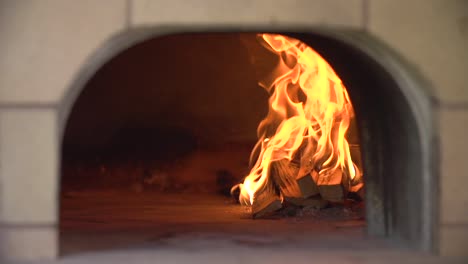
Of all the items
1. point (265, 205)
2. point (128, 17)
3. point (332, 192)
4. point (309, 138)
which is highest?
point (128, 17)

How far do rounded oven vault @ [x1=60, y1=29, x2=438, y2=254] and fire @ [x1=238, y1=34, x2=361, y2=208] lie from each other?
4.61 ft

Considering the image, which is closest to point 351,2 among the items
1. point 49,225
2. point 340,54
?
point 340,54

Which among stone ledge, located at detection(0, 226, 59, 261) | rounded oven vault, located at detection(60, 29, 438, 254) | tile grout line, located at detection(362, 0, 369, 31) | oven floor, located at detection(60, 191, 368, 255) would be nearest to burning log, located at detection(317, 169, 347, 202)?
oven floor, located at detection(60, 191, 368, 255)

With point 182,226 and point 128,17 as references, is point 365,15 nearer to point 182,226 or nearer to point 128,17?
point 128,17

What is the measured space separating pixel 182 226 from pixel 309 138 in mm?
2046

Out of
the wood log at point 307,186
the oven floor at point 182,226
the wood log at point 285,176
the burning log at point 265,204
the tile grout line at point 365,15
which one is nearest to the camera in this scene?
the tile grout line at point 365,15

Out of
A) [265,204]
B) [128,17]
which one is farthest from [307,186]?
[128,17]

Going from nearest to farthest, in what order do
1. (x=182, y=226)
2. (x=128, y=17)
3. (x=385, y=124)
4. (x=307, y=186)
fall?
(x=128, y=17), (x=385, y=124), (x=182, y=226), (x=307, y=186)

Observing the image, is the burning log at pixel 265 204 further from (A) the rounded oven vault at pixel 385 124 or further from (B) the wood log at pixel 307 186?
(A) the rounded oven vault at pixel 385 124

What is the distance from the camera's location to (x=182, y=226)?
7820mm

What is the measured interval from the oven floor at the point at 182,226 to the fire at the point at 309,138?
1.41 feet

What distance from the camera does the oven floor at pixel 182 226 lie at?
6773 millimetres

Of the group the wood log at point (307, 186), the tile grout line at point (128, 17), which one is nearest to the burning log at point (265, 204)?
the wood log at point (307, 186)

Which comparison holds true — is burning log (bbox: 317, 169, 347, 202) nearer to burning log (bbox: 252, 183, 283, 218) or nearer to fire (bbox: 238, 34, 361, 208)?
fire (bbox: 238, 34, 361, 208)
